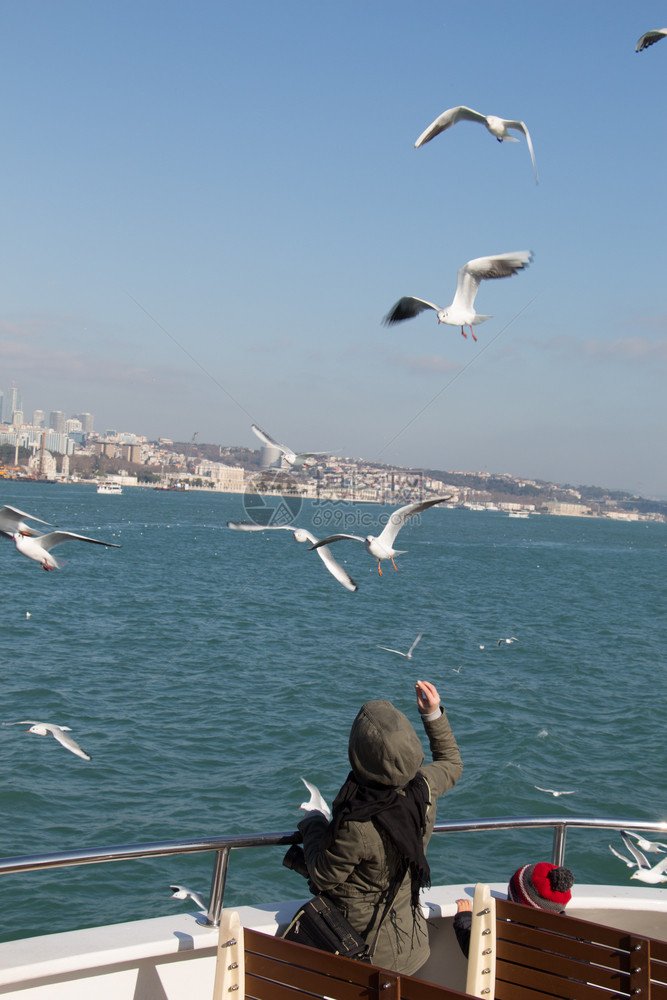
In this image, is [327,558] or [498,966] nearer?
[498,966]

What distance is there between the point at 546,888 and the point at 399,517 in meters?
3.19

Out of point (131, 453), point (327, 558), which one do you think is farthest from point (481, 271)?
point (131, 453)

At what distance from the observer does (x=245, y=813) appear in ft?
32.9

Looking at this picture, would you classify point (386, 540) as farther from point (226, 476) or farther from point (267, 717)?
point (226, 476)

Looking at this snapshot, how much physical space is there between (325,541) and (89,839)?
566 centimetres

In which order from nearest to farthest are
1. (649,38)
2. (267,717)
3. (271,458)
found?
(649,38), (271,458), (267,717)

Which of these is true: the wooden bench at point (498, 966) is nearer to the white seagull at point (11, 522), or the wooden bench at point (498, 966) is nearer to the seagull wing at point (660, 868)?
the white seagull at point (11, 522)

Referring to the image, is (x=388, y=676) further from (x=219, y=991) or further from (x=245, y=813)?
(x=219, y=991)

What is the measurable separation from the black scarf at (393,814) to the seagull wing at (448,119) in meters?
4.56

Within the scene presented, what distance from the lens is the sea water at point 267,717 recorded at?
896 centimetres

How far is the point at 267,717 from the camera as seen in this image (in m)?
14.4

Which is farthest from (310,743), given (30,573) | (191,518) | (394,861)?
(191,518)

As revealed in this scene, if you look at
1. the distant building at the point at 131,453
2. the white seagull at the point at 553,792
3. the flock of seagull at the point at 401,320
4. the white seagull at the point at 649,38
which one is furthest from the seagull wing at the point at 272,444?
the distant building at the point at 131,453

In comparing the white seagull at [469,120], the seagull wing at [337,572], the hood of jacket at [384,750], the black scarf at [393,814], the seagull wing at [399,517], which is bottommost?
the black scarf at [393,814]
